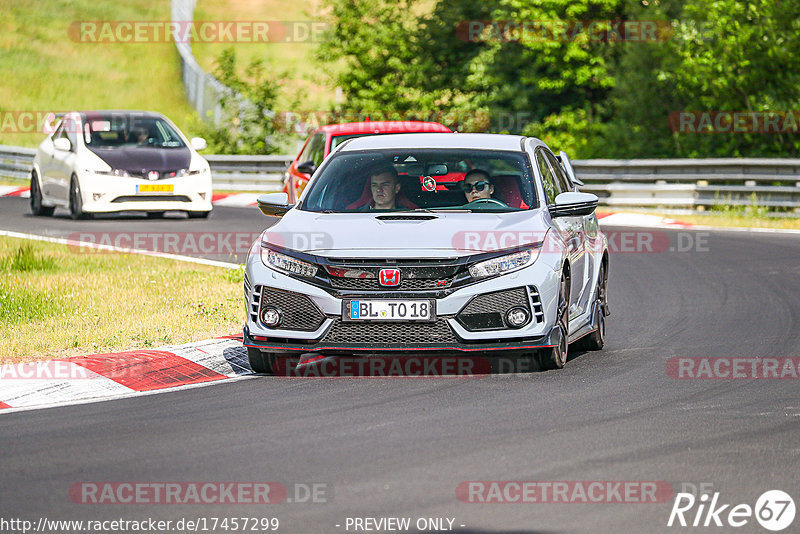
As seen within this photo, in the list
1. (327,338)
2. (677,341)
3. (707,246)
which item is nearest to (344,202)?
(327,338)

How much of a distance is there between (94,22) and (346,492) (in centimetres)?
8348

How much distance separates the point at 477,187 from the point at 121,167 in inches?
520

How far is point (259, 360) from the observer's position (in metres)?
9.62

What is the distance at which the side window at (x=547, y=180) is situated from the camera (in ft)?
34.4

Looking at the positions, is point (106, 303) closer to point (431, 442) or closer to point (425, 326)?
point (425, 326)

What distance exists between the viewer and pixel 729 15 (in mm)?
29719

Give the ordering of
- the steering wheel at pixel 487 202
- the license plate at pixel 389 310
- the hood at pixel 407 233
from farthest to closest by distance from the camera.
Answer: the steering wheel at pixel 487 202, the hood at pixel 407 233, the license plate at pixel 389 310

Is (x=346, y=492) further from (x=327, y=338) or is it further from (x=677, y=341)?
(x=677, y=341)

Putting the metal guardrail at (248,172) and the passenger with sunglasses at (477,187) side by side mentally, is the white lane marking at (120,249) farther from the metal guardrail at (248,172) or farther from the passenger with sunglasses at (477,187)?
the metal guardrail at (248,172)

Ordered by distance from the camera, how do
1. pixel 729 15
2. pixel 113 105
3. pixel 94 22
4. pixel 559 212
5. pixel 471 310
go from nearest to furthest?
pixel 471 310 → pixel 559 212 → pixel 729 15 → pixel 113 105 → pixel 94 22
